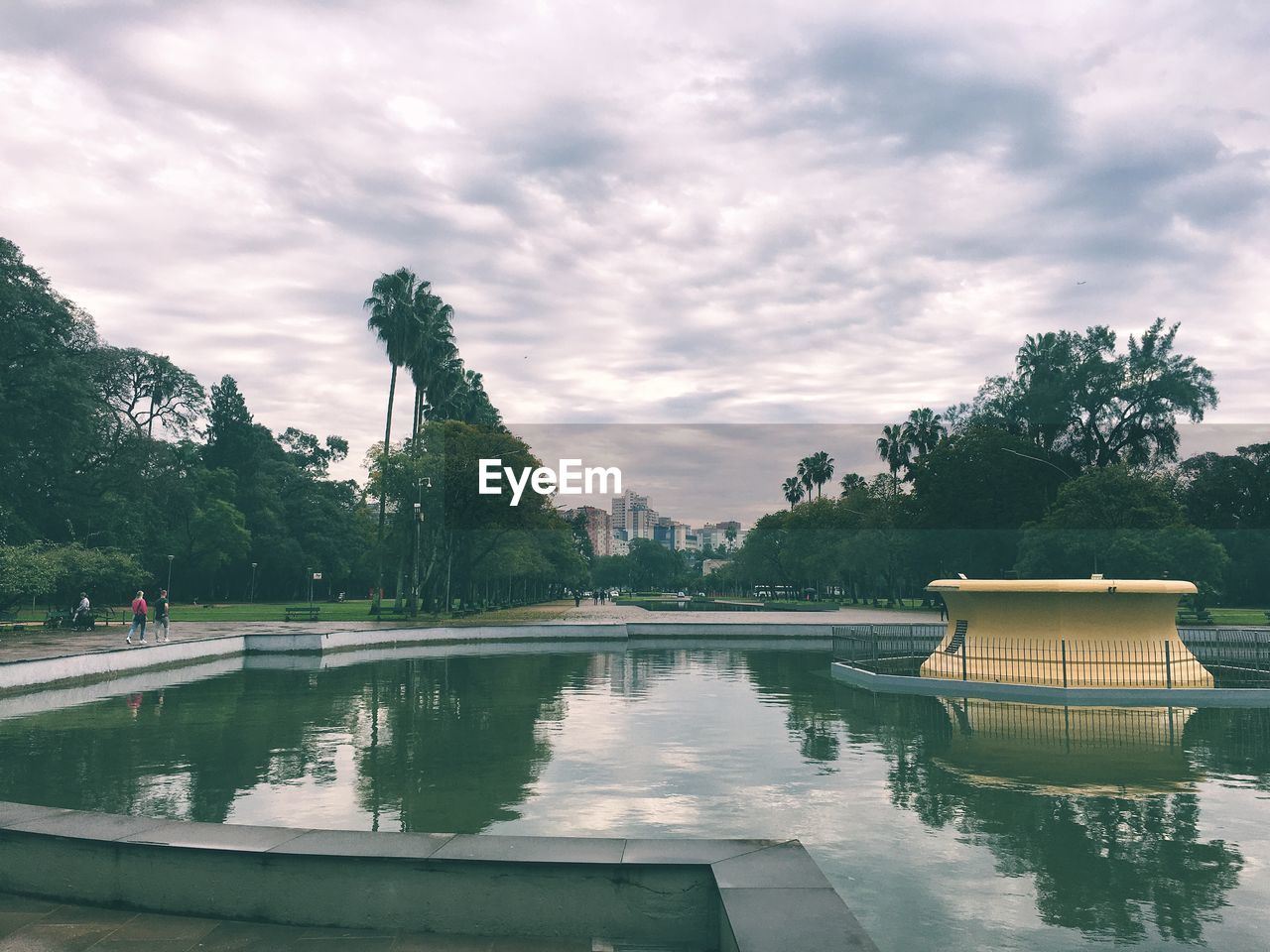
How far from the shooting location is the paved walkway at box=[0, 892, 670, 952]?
5949mm

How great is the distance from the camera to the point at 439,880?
6199 mm

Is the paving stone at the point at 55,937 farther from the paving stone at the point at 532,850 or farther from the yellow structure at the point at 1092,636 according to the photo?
the yellow structure at the point at 1092,636

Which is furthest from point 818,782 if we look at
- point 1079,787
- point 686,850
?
point 686,850

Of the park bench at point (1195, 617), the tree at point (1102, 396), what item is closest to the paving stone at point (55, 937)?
the park bench at point (1195, 617)

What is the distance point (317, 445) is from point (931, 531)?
3370 inches

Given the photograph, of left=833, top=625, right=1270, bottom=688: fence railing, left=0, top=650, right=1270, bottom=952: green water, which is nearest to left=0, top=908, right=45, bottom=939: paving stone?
left=0, top=650, right=1270, bottom=952: green water

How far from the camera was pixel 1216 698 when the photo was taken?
21.6 meters

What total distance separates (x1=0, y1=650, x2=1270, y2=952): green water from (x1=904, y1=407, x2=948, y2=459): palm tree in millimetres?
82030

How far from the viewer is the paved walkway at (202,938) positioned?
19.5 feet

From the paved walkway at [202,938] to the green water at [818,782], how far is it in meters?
3.44

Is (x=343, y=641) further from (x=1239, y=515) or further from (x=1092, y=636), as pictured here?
(x=1239, y=515)

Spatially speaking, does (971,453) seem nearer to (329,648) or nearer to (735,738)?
(329,648)

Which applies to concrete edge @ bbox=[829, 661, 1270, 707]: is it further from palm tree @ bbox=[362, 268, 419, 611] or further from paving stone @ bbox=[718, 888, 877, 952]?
palm tree @ bbox=[362, 268, 419, 611]

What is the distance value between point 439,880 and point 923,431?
99773mm
